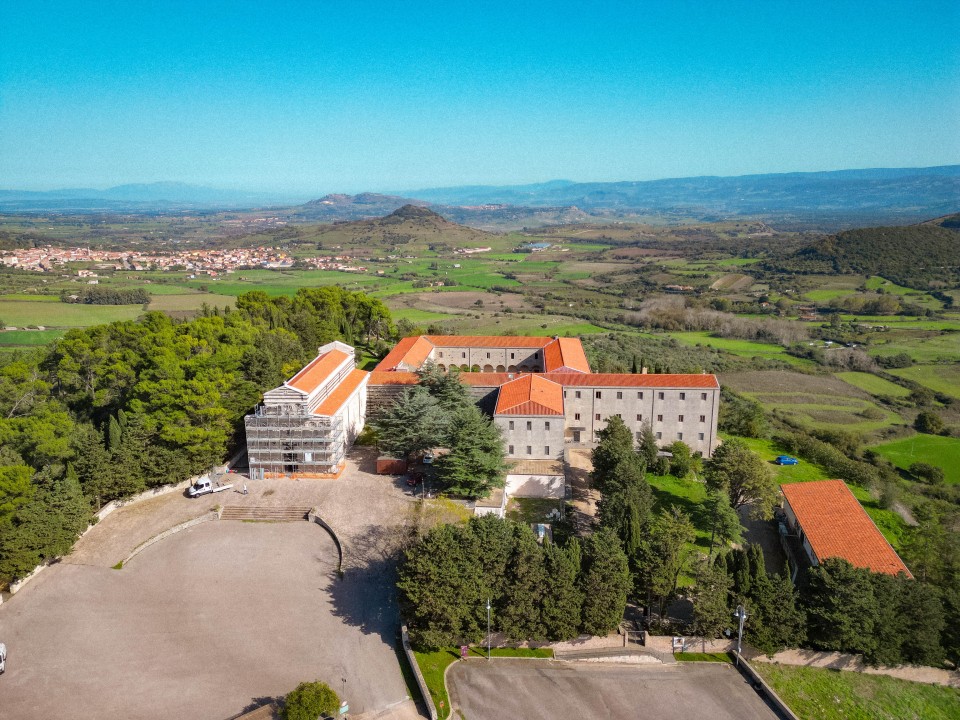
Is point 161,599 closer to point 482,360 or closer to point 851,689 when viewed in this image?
point 851,689

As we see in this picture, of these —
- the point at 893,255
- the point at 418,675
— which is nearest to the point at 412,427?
the point at 418,675

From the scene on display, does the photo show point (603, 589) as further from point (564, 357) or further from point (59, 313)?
point (59, 313)

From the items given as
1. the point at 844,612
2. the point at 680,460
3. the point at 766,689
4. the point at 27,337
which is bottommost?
the point at 766,689

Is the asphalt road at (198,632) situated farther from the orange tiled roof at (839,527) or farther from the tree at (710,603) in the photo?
the orange tiled roof at (839,527)

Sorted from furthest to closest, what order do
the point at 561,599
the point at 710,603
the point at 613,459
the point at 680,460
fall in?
the point at 680,460, the point at 613,459, the point at 710,603, the point at 561,599

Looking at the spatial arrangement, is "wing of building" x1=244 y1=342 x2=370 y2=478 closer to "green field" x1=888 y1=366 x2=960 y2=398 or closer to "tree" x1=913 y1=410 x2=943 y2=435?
"tree" x1=913 y1=410 x2=943 y2=435

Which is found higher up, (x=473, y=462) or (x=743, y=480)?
(x=473, y=462)

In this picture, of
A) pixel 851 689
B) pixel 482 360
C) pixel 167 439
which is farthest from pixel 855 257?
pixel 167 439
